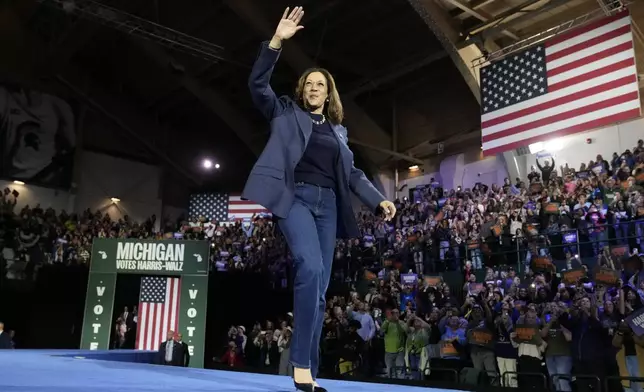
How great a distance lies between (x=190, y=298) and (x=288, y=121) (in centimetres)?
1073

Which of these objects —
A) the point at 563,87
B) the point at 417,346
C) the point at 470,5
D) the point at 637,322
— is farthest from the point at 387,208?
the point at 470,5

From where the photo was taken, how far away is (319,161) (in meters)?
2.89

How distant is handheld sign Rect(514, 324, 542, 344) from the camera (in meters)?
8.33

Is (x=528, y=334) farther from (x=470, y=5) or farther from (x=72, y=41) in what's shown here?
(x=72, y=41)

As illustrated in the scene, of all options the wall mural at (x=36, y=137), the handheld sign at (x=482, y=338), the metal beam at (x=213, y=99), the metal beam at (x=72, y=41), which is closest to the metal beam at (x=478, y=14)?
the handheld sign at (x=482, y=338)

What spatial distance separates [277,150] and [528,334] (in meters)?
6.81

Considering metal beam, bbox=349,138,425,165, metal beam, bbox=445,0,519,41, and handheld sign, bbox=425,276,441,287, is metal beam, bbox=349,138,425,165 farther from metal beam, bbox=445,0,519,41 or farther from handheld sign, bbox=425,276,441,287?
handheld sign, bbox=425,276,441,287

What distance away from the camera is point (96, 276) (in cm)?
1275

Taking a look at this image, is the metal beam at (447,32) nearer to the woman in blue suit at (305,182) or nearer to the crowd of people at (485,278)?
the crowd of people at (485,278)

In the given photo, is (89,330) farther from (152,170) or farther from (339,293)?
(152,170)

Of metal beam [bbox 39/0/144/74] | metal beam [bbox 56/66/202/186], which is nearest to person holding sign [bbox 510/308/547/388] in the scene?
metal beam [bbox 39/0/144/74]

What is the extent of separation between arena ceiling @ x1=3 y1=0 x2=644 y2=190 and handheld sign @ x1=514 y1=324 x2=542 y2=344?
8758 mm

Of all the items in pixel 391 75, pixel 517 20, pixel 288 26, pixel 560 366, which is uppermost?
pixel 391 75

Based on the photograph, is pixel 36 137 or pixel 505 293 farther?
pixel 36 137
